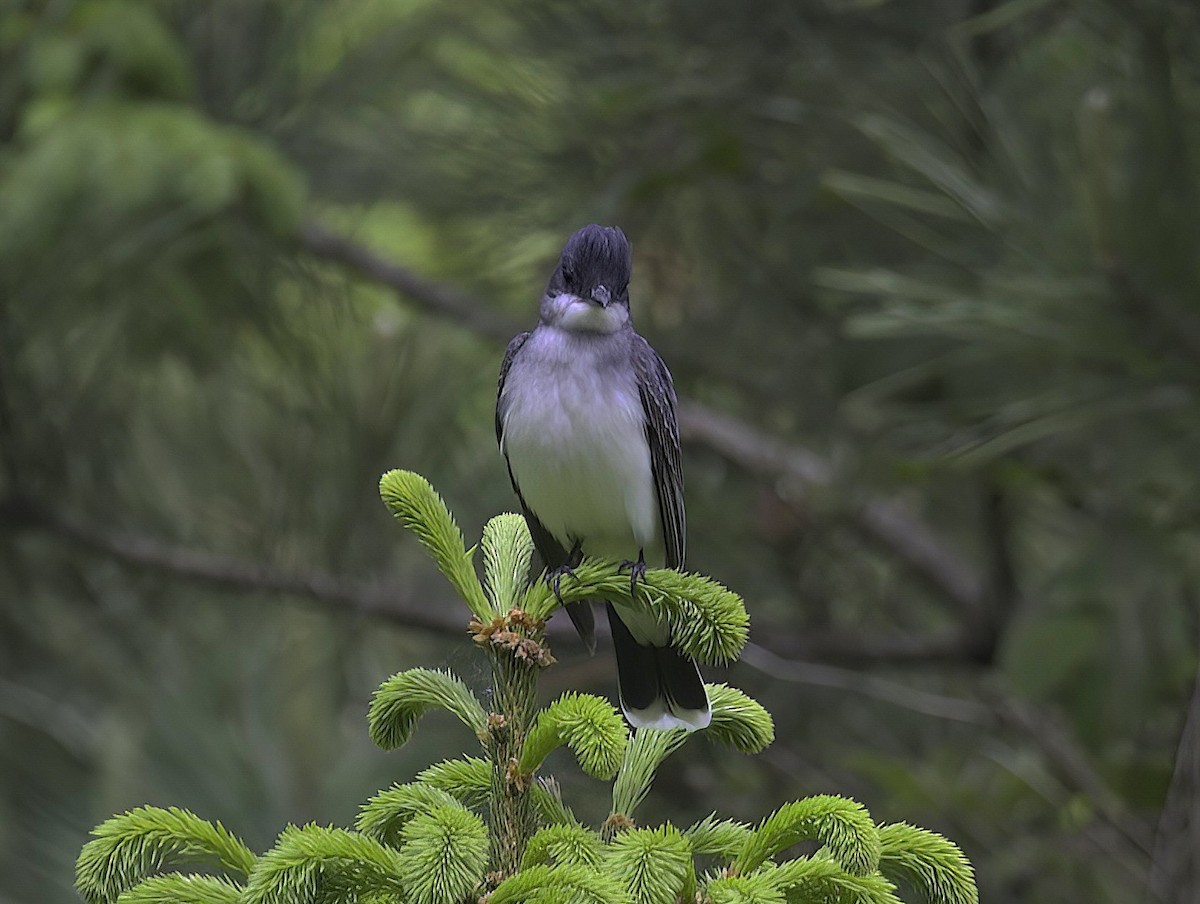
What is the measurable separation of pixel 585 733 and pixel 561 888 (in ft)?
0.47

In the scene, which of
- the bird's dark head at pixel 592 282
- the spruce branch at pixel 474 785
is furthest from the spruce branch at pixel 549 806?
the bird's dark head at pixel 592 282

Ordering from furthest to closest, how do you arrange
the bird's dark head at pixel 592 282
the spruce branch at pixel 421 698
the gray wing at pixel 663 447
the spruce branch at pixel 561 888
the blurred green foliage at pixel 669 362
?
the blurred green foliage at pixel 669 362, the gray wing at pixel 663 447, the bird's dark head at pixel 592 282, the spruce branch at pixel 421 698, the spruce branch at pixel 561 888

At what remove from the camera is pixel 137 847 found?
45.6 inches

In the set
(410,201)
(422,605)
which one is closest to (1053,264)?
(422,605)

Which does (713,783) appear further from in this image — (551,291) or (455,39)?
(455,39)

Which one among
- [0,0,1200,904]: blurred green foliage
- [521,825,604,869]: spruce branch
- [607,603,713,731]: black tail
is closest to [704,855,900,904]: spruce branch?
[521,825,604,869]: spruce branch

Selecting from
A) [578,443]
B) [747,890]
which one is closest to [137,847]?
[747,890]

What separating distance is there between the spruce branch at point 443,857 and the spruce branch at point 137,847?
0.57 feet

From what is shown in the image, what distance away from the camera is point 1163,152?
230 cm

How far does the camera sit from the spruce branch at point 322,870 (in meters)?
1.08

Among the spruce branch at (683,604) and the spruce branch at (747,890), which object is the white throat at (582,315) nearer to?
the spruce branch at (683,604)

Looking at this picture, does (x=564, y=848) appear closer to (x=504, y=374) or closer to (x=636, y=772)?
(x=636, y=772)

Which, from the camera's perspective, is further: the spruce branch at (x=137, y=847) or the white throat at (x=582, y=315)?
the white throat at (x=582, y=315)

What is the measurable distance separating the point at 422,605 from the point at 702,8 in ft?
4.58
